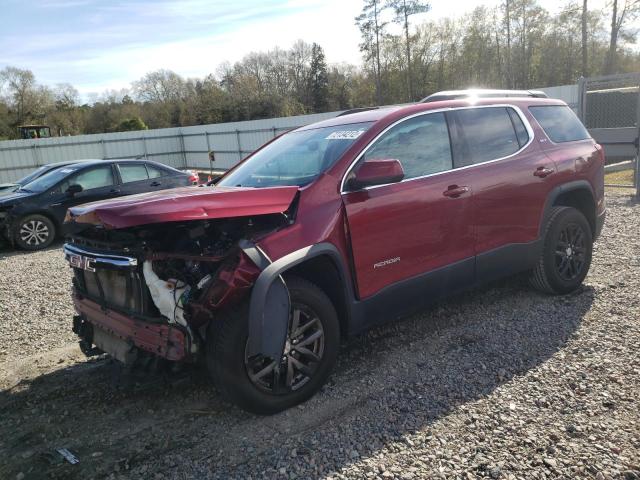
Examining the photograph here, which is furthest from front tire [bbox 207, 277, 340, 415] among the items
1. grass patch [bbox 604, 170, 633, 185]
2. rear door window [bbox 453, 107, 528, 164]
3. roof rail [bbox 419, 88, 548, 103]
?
grass patch [bbox 604, 170, 633, 185]

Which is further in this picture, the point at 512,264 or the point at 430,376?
the point at 512,264

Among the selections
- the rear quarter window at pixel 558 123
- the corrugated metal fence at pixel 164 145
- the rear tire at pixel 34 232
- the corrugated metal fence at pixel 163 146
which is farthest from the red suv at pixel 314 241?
the corrugated metal fence at pixel 163 146

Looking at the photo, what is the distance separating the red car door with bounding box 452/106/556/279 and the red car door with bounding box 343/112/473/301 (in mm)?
170

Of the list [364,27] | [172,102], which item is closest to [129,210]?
[364,27]

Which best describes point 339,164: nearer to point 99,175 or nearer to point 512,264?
point 512,264

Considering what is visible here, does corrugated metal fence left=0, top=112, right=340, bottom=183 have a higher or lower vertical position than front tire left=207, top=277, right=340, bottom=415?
higher

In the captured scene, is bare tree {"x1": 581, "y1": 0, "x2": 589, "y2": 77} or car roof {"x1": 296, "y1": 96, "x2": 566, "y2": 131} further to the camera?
bare tree {"x1": 581, "y1": 0, "x2": 589, "y2": 77}

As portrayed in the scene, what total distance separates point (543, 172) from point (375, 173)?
2.07m

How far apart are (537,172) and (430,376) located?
2214mm

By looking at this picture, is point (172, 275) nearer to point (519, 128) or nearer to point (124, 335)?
point (124, 335)

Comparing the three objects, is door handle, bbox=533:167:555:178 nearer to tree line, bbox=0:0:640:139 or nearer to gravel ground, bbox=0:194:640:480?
gravel ground, bbox=0:194:640:480

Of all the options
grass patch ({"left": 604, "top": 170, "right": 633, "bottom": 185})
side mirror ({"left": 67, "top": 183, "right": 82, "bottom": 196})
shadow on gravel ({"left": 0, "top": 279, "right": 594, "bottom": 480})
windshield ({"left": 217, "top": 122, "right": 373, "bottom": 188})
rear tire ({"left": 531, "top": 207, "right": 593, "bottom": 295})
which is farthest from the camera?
grass patch ({"left": 604, "top": 170, "right": 633, "bottom": 185})

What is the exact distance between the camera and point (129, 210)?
114 inches

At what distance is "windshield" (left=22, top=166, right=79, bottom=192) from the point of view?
9.98m
